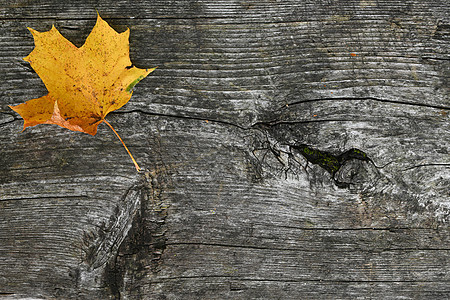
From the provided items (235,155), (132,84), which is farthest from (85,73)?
(235,155)

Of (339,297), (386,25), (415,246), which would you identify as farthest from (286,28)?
(339,297)

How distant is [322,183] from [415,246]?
2.04 ft

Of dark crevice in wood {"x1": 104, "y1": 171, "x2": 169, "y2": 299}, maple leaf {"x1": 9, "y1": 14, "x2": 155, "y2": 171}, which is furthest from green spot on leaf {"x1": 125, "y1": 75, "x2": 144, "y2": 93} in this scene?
dark crevice in wood {"x1": 104, "y1": 171, "x2": 169, "y2": 299}

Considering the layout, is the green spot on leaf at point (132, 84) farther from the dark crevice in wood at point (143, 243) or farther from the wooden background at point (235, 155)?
the dark crevice in wood at point (143, 243)

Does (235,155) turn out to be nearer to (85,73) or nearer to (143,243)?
(143,243)

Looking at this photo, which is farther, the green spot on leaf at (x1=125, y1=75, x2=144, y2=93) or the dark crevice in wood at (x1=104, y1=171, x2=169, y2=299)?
the dark crevice in wood at (x1=104, y1=171, x2=169, y2=299)

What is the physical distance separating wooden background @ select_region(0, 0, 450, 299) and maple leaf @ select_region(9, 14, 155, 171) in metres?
0.11

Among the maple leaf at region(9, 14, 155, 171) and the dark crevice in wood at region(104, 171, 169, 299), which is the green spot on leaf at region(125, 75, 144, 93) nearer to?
the maple leaf at region(9, 14, 155, 171)

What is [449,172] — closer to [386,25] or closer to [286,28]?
[386,25]

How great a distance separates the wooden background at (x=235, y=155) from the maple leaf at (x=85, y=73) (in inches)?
4.2

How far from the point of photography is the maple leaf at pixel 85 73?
1.46 meters

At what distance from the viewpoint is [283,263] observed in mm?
1684

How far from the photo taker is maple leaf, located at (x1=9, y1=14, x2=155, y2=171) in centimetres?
146

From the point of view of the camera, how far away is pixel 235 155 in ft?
5.32
